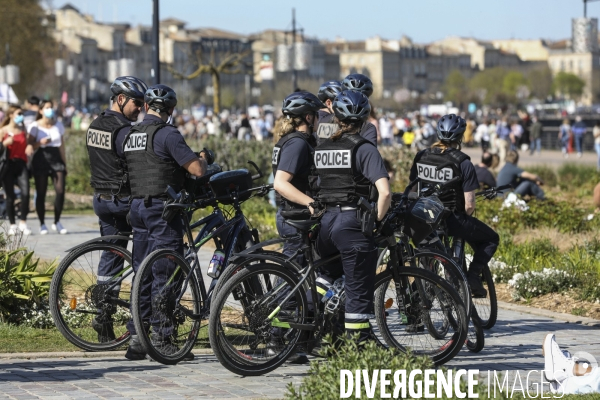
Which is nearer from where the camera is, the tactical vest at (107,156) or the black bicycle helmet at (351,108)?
the black bicycle helmet at (351,108)

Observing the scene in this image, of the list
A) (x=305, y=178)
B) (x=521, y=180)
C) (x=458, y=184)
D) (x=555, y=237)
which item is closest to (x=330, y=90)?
(x=458, y=184)

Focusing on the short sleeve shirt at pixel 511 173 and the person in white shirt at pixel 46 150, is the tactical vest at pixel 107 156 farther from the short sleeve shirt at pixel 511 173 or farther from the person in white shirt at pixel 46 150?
the short sleeve shirt at pixel 511 173

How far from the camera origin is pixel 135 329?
757 cm

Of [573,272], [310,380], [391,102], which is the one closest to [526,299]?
[573,272]

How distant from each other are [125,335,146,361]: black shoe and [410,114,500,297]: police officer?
245cm

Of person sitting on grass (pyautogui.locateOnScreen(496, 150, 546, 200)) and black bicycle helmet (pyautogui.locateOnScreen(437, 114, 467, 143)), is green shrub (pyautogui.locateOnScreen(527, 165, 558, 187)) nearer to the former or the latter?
person sitting on grass (pyautogui.locateOnScreen(496, 150, 546, 200))

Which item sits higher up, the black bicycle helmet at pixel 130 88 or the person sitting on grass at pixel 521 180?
the black bicycle helmet at pixel 130 88

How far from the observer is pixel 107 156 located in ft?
27.6

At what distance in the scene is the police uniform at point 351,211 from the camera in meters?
7.14

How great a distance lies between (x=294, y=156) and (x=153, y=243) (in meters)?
1.03

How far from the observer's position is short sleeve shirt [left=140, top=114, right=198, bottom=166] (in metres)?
7.70

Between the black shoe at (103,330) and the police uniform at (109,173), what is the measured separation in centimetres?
28

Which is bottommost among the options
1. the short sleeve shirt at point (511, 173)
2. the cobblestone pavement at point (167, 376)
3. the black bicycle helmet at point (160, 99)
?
the cobblestone pavement at point (167, 376)

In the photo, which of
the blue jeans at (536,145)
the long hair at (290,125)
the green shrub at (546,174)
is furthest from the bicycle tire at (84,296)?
the blue jeans at (536,145)
